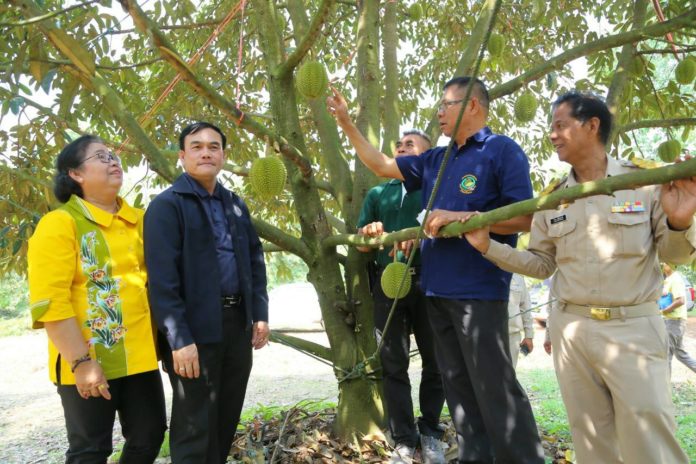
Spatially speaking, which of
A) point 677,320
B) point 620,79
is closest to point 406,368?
point 620,79

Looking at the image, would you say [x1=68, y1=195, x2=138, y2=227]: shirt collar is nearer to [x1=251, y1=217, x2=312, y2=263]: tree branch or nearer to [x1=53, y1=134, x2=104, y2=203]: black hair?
[x1=53, y1=134, x2=104, y2=203]: black hair

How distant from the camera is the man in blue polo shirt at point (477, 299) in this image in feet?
6.98

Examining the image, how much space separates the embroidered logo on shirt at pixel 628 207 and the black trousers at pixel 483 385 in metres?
0.53

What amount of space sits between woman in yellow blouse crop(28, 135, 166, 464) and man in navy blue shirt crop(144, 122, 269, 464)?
102 mm

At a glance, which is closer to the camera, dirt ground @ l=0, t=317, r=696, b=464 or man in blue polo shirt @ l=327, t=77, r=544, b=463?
man in blue polo shirt @ l=327, t=77, r=544, b=463

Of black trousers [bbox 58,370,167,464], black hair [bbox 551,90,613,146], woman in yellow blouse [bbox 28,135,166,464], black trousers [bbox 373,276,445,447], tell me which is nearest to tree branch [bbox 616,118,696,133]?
black hair [bbox 551,90,613,146]

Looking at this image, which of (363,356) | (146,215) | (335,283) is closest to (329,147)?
(335,283)

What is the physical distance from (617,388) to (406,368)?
43.0 inches

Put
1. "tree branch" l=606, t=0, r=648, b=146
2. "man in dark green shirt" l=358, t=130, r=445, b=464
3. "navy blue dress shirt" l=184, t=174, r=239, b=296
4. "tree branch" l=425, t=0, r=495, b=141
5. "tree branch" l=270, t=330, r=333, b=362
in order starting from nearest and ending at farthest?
"navy blue dress shirt" l=184, t=174, r=239, b=296 → "man in dark green shirt" l=358, t=130, r=445, b=464 → "tree branch" l=270, t=330, r=333, b=362 → "tree branch" l=606, t=0, r=648, b=146 → "tree branch" l=425, t=0, r=495, b=141

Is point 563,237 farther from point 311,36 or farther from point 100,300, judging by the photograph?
point 100,300

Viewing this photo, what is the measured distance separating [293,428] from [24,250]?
172 cm

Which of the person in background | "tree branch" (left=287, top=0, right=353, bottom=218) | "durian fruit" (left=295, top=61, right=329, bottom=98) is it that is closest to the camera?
"durian fruit" (left=295, top=61, right=329, bottom=98)

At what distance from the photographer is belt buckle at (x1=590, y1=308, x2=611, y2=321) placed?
78.5 inches

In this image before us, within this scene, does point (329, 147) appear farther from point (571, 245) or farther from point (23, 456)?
point (23, 456)
